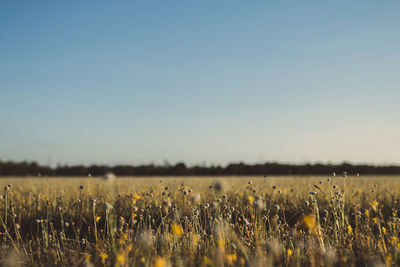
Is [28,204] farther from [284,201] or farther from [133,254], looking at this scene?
[284,201]

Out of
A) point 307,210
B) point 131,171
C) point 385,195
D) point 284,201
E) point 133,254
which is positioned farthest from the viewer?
point 131,171

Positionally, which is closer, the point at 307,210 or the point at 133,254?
the point at 133,254

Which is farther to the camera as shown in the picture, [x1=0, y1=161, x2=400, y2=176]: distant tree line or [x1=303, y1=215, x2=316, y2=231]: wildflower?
[x1=0, y1=161, x2=400, y2=176]: distant tree line

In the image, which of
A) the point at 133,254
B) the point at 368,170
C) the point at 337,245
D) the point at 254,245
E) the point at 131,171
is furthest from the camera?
the point at 131,171

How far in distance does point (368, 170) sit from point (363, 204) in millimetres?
29398

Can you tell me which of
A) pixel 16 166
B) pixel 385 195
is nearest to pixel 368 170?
pixel 385 195

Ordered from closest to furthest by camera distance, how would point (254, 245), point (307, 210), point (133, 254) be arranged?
point (133, 254) → point (254, 245) → point (307, 210)

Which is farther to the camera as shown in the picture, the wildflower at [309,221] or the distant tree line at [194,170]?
the distant tree line at [194,170]

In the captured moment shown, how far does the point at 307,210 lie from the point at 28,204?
5.02 metres

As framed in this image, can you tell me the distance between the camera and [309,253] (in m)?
2.99

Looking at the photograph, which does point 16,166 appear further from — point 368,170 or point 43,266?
point 368,170

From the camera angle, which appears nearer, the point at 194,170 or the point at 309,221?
the point at 309,221

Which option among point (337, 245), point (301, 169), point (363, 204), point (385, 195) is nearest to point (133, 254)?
point (337, 245)

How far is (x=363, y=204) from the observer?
19.4 feet
